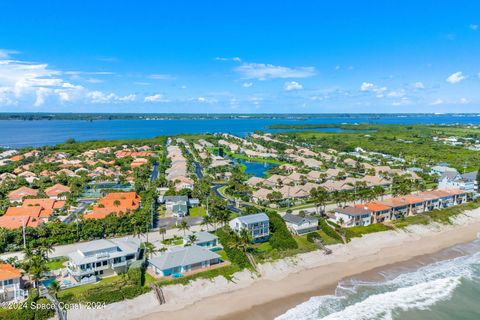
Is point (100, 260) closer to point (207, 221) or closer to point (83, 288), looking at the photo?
point (83, 288)

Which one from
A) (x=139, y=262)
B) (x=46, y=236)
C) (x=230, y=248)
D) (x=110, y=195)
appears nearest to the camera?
(x=139, y=262)

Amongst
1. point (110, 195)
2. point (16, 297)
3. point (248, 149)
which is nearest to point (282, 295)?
point (16, 297)

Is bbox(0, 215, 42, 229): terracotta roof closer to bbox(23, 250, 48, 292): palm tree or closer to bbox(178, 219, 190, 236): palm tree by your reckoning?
bbox(23, 250, 48, 292): palm tree

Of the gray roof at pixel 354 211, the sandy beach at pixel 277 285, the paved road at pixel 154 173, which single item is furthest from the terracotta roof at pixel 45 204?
the gray roof at pixel 354 211

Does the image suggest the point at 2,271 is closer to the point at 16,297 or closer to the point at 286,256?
the point at 16,297

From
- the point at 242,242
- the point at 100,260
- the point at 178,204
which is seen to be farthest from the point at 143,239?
the point at 242,242

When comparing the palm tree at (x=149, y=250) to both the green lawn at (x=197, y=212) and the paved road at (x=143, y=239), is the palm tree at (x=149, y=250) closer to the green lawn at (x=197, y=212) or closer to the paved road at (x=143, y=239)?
the paved road at (x=143, y=239)

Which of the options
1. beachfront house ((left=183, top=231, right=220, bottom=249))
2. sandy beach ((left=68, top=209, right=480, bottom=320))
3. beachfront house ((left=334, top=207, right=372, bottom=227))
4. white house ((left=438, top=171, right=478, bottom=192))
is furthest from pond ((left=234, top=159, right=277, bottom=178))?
beachfront house ((left=183, top=231, right=220, bottom=249))
